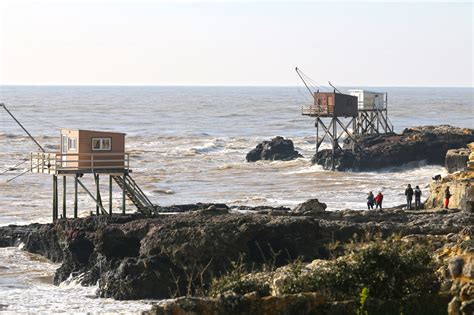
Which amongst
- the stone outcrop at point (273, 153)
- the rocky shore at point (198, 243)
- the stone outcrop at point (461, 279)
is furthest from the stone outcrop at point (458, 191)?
the stone outcrop at point (273, 153)

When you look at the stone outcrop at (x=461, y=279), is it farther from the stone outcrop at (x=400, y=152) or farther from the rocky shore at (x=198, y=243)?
the stone outcrop at (x=400, y=152)

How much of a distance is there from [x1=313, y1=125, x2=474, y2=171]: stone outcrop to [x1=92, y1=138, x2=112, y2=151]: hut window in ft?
103

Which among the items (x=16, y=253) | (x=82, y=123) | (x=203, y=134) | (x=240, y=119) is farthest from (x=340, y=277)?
(x=240, y=119)

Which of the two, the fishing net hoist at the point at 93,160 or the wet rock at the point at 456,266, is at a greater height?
the fishing net hoist at the point at 93,160

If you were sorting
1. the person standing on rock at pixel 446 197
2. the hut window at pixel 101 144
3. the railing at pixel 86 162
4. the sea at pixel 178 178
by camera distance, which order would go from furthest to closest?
the person standing on rock at pixel 446 197 → the hut window at pixel 101 144 → the railing at pixel 86 162 → the sea at pixel 178 178

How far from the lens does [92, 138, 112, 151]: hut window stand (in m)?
41.1

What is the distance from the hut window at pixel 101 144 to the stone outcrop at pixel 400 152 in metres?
31.3

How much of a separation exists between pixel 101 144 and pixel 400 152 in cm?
3295

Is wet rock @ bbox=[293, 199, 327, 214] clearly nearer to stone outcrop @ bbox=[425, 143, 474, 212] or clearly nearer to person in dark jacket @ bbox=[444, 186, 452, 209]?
person in dark jacket @ bbox=[444, 186, 452, 209]

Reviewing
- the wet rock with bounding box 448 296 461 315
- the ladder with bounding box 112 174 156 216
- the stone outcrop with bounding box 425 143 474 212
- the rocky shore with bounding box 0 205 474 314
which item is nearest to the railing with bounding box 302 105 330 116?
the stone outcrop with bounding box 425 143 474 212

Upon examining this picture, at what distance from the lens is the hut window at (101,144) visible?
1617 inches

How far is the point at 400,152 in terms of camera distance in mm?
70750

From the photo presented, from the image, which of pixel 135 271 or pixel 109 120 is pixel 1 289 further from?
pixel 109 120

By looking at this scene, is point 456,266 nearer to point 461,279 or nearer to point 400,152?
point 461,279
